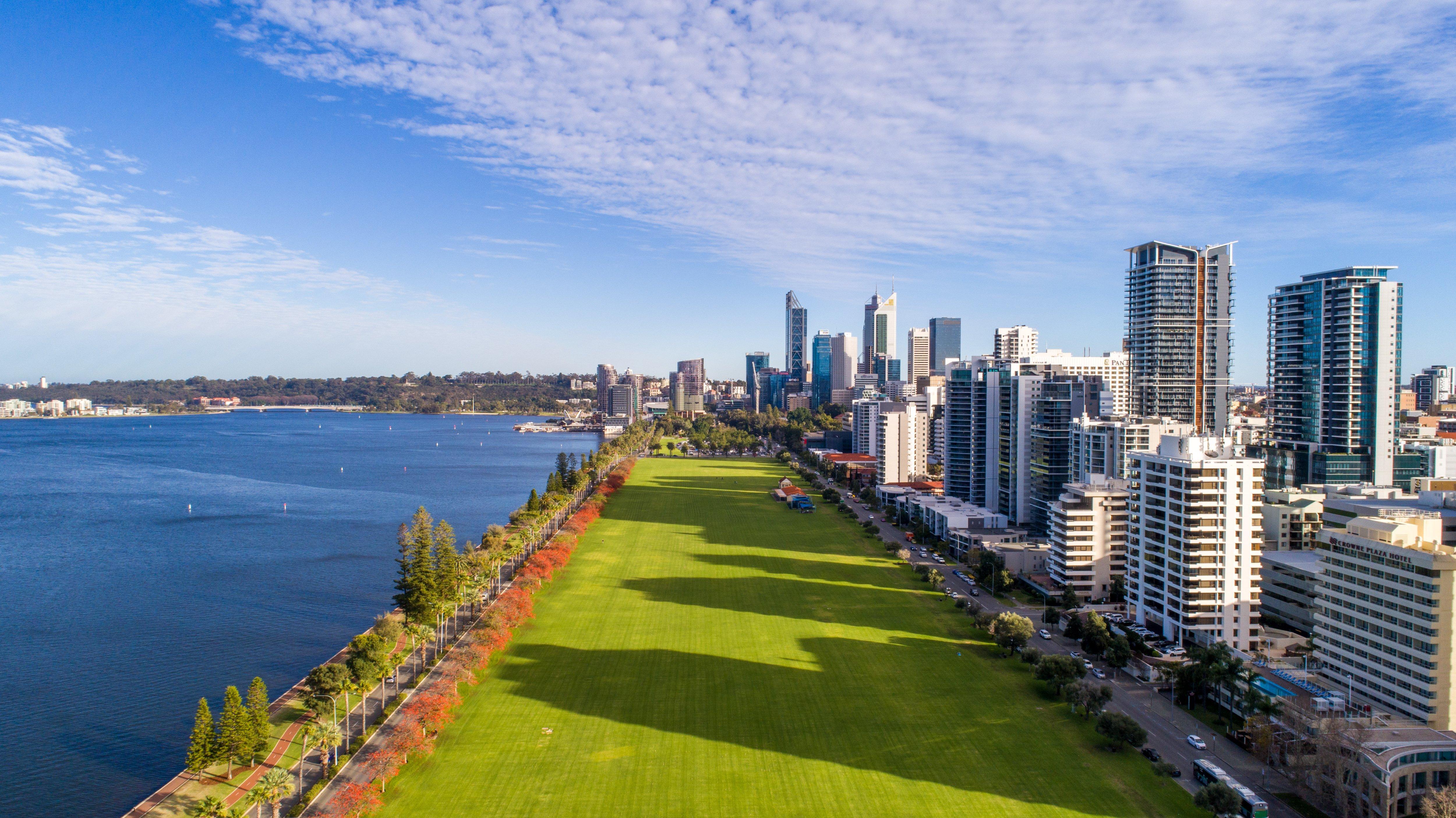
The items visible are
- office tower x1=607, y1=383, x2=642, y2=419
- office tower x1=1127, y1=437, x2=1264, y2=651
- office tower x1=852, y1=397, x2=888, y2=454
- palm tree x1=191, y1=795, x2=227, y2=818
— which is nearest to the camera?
palm tree x1=191, y1=795, x2=227, y2=818

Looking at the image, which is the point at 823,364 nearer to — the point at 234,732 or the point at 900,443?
the point at 900,443

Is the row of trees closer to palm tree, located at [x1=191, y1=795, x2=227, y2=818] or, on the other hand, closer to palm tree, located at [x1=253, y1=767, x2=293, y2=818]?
palm tree, located at [x1=253, y1=767, x2=293, y2=818]

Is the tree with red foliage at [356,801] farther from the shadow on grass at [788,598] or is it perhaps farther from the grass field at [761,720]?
the shadow on grass at [788,598]

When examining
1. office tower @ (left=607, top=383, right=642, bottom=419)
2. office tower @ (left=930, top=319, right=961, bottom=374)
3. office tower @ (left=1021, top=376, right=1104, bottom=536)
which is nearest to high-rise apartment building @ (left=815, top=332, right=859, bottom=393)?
office tower @ (left=930, top=319, right=961, bottom=374)

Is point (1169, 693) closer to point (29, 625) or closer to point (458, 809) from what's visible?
point (458, 809)

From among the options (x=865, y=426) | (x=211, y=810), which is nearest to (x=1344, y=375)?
(x=865, y=426)

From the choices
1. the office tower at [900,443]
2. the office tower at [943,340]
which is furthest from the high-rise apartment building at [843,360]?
the office tower at [900,443]
